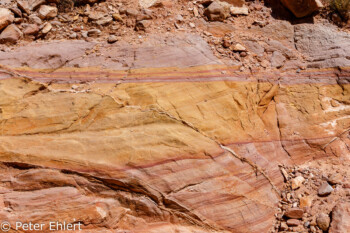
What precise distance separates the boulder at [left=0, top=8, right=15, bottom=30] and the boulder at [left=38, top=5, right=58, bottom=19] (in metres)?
0.41

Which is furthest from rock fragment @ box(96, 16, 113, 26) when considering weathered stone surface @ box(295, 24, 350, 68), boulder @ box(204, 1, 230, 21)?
weathered stone surface @ box(295, 24, 350, 68)

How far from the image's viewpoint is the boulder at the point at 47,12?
4.72 m

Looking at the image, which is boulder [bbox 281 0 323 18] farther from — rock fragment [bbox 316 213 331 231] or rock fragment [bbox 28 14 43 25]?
rock fragment [bbox 28 14 43 25]

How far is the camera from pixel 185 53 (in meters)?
3.97

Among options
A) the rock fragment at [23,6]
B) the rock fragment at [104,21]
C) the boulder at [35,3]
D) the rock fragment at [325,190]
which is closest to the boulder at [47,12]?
the boulder at [35,3]

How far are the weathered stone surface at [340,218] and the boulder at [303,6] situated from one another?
3204 millimetres

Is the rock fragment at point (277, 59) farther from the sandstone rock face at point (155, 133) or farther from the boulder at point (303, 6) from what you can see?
the boulder at point (303, 6)

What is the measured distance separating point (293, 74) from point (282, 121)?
81 cm

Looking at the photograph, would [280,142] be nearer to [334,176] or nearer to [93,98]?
[334,176]

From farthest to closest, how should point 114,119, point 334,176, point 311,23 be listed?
point 311,23 < point 334,176 < point 114,119

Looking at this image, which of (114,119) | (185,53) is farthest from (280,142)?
(114,119)

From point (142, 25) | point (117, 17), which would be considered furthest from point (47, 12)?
point (142, 25)

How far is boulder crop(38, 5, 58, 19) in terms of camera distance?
15.5 feet

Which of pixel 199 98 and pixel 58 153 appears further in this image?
pixel 199 98
